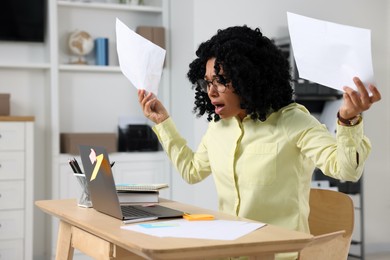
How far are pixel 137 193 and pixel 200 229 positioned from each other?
24.3 inches

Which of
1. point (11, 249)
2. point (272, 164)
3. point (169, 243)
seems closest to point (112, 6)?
point (11, 249)

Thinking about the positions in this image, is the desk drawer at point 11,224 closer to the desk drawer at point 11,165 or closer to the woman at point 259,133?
the desk drawer at point 11,165

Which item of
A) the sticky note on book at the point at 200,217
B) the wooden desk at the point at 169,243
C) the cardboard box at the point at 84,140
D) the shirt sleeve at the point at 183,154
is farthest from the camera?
the cardboard box at the point at 84,140

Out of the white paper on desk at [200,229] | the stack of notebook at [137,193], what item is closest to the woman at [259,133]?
the stack of notebook at [137,193]

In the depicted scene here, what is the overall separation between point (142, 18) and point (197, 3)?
669 mm

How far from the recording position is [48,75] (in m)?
4.78

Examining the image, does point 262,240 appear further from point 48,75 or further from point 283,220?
point 48,75

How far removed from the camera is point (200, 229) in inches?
67.9

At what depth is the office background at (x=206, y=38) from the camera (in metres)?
4.73

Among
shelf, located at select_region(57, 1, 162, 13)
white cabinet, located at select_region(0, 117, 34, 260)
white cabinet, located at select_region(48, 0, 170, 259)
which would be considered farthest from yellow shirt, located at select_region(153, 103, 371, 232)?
shelf, located at select_region(57, 1, 162, 13)

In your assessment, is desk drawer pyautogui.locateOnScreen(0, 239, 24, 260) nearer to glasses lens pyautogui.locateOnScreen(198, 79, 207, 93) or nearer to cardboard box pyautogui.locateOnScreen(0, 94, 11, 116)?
cardboard box pyautogui.locateOnScreen(0, 94, 11, 116)

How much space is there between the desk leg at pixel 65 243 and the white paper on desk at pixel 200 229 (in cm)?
53

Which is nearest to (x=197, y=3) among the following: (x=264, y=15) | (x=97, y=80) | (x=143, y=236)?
(x=264, y=15)

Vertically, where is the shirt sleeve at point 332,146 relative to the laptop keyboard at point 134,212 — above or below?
above
